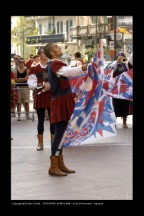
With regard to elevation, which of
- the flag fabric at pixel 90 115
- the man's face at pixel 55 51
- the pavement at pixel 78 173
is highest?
the man's face at pixel 55 51

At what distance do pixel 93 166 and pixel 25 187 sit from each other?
1.94m

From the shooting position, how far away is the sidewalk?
808 cm

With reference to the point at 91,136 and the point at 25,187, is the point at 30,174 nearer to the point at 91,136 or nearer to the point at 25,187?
the point at 25,187

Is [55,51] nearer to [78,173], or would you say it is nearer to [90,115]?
[78,173]

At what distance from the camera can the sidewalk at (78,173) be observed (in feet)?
26.5

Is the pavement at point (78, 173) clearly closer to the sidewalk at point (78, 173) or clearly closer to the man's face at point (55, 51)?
the sidewalk at point (78, 173)

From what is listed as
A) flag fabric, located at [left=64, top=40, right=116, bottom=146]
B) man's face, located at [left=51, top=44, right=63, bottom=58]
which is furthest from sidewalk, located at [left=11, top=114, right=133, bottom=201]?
man's face, located at [left=51, top=44, right=63, bottom=58]

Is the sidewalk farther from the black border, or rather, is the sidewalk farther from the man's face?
the man's face

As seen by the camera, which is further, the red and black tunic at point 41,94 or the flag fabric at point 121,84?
the flag fabric at point 121,84

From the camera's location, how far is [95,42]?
60.2 metres

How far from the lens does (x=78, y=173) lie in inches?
382

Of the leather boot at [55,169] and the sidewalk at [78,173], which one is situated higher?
the leather boot at [55,169]
